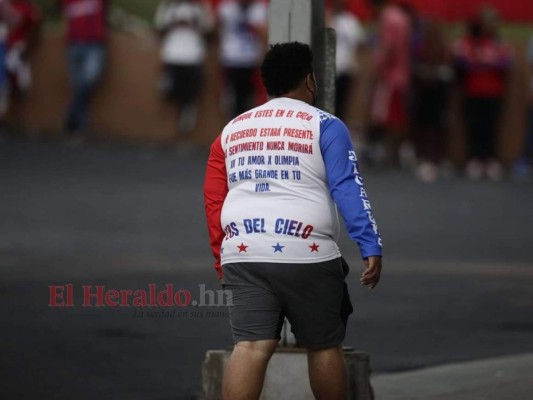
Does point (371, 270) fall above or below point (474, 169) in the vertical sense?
below

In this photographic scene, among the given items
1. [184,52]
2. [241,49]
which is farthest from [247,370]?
[184,52]

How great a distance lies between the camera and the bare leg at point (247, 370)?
6281 millimetres

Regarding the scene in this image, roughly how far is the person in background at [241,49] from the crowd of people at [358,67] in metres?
0.01

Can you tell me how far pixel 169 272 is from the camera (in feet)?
40.7

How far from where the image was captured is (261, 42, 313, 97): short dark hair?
21.2ft

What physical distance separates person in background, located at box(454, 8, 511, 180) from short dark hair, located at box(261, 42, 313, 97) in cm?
1439

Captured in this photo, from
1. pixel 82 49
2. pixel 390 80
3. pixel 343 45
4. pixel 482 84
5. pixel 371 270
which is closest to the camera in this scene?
pixel 371 270

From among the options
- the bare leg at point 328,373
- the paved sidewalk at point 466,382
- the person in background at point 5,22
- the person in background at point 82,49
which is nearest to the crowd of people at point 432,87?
the person in background at point 82,49

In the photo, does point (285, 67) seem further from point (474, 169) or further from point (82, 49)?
point (82, 49)

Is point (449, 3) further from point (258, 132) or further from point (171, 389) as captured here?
point (258, 132)

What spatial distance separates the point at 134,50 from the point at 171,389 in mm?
14661

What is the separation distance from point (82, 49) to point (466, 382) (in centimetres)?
1433

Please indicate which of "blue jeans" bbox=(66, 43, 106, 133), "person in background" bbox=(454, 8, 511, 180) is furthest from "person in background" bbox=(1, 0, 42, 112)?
"person in background" bbox=(454, 8, 511, 180)

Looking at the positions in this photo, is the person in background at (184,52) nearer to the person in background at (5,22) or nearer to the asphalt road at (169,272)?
the asphalt road at (169,272)
